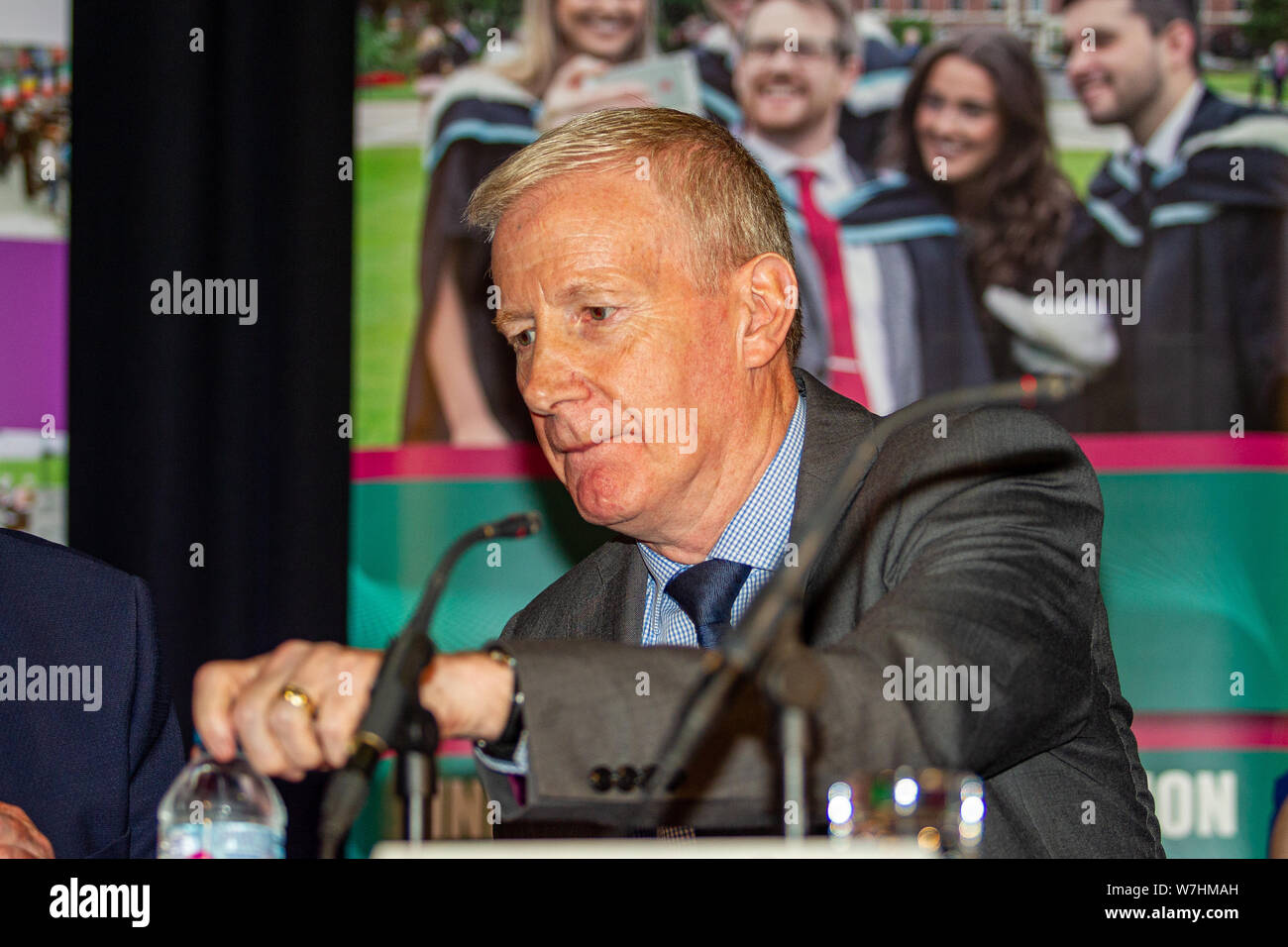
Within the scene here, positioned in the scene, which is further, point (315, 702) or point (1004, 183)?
point (1004, 183)

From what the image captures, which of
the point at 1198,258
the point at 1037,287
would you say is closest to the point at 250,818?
the point at 1037,287

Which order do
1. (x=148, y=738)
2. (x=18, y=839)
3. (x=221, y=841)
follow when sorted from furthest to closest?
(x=148, y=738) → (x=18, y=839) → (x=221, y=841)

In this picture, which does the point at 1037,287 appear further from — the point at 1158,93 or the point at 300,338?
the point at 300,338

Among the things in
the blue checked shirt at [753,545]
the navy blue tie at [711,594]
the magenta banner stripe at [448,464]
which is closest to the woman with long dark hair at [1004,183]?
the magenta banner stripe at [448,464]

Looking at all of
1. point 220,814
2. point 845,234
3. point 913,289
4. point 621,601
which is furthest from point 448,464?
point 220,814

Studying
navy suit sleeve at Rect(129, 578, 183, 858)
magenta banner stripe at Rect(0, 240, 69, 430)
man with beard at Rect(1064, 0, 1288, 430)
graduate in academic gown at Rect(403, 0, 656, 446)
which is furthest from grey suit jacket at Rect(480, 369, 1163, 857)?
magenta banner stripe at Rect(0, 240, 69, 430)

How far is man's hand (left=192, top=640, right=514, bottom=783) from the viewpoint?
4.20ft

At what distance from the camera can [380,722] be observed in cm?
121

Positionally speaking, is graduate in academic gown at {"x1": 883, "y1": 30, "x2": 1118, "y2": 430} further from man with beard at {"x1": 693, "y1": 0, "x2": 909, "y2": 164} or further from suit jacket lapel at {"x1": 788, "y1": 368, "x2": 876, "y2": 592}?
suit jacket lapel at {"x1": 788, "y1": 368, "x2": 876, "y2": 592}

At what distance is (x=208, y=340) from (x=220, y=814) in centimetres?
267

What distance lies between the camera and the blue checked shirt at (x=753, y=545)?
2369 mm

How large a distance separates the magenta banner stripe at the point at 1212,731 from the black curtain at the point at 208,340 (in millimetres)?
2428

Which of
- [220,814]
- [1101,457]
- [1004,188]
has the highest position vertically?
[1004,188]

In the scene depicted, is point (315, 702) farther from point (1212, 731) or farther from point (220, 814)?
point (1212, 731)
